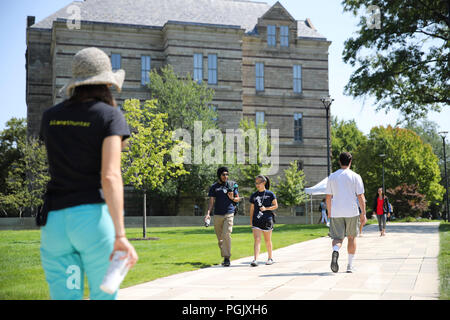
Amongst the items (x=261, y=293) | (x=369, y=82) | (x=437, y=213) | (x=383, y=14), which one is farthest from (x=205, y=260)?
(x=437, y=213)

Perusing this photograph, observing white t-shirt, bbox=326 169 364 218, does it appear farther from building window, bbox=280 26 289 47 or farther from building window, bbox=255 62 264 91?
building window, bbox=280 26 289 47

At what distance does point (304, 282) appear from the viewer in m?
8.46

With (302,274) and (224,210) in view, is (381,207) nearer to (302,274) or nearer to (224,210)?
(224,210)

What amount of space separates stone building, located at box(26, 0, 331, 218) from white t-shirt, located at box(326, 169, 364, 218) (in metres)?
31.9

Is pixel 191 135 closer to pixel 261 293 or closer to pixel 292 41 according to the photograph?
pixel 292 41

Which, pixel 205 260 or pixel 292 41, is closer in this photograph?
pixel 205 260

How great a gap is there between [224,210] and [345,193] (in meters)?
2.94

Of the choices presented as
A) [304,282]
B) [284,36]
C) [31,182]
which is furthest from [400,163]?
[304,282]

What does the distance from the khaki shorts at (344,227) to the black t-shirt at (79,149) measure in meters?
6.85

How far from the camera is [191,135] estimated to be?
36.5 metres

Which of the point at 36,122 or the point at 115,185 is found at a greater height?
the point at 36,122

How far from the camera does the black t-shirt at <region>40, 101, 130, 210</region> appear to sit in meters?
3.28

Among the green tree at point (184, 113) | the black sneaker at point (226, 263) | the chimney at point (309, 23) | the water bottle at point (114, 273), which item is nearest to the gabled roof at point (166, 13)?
the chimney at point (309, 23)

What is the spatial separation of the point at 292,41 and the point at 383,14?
16398mm
